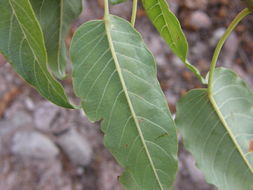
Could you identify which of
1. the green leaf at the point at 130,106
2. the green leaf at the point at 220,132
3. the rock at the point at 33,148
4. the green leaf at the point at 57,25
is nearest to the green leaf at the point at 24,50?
the green leaf at the point at 130,106

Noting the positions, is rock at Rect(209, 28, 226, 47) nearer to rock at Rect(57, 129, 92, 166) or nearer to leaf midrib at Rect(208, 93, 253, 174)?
rock at Rect(57, 129, 92, 166)

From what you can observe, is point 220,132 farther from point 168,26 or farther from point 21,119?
point 21,119

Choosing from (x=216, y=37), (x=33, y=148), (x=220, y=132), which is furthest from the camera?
(x=216, y=37)

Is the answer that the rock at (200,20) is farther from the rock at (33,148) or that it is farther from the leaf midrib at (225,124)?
the leaf midrib at (225,124)

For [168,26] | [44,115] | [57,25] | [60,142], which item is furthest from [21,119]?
[168,26]

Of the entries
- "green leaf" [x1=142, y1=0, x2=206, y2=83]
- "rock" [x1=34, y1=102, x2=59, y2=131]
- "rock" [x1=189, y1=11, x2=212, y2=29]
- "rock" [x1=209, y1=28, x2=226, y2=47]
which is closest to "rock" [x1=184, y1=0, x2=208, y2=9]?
"rock" [x1=189, y1=11, x2=212, y2=29]
